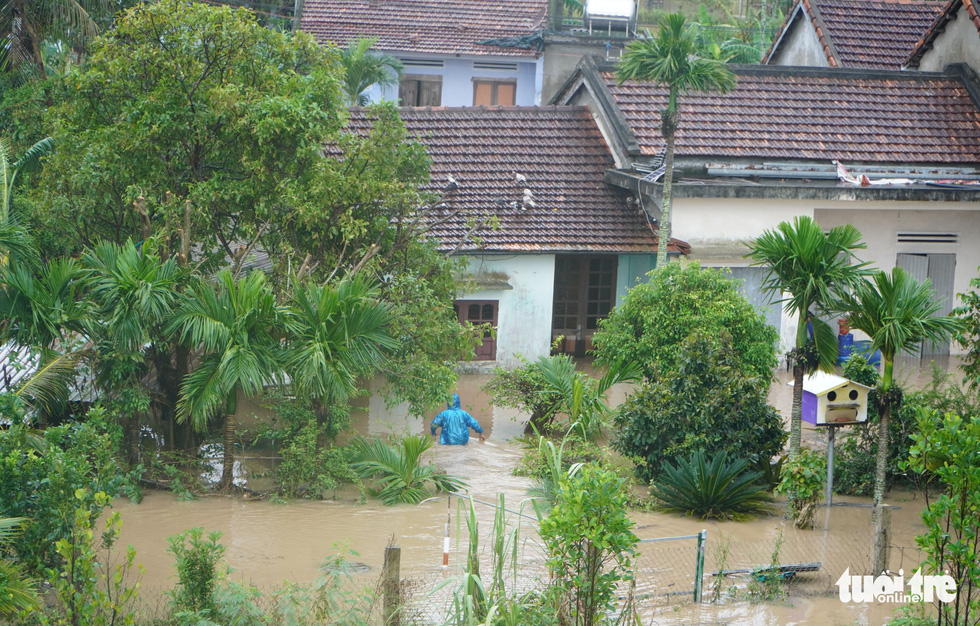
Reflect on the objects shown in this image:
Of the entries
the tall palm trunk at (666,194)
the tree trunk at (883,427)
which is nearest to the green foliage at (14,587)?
the tree trunk at (883,427)

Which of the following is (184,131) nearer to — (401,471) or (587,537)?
(401,471)

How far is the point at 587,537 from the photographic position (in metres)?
7.94

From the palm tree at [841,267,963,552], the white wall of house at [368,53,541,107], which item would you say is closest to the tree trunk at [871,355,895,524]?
the palm tree at [841,267,963,552]

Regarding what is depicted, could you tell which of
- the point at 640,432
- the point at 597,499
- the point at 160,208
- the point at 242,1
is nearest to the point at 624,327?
the point at 640,432

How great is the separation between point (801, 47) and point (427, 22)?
11779 mm

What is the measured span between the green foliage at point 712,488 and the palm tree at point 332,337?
154 inches

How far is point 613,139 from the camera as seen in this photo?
20672 mm

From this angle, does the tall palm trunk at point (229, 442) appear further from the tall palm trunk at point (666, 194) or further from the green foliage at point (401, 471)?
the tall palm trunk at point (666, 194)

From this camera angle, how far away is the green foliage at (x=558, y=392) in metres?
14.5

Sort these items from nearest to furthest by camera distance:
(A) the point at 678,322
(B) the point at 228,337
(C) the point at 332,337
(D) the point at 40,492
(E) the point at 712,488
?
(D) the point at 40,492 → (B) the point at 228,337 → (C) the point at 332,337 → (E) the point at 712,488 → (A) the point at 678,322

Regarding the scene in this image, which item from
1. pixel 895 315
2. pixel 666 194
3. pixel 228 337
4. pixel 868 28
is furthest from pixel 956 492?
pixel 868 28

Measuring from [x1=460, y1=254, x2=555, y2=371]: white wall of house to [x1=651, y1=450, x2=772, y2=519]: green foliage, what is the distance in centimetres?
708

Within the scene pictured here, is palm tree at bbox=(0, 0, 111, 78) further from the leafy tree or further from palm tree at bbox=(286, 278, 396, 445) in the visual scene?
palm tree at bbox=(286, 278, 396, 445)

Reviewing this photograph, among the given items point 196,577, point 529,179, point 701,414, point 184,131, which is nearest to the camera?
point 196,577
